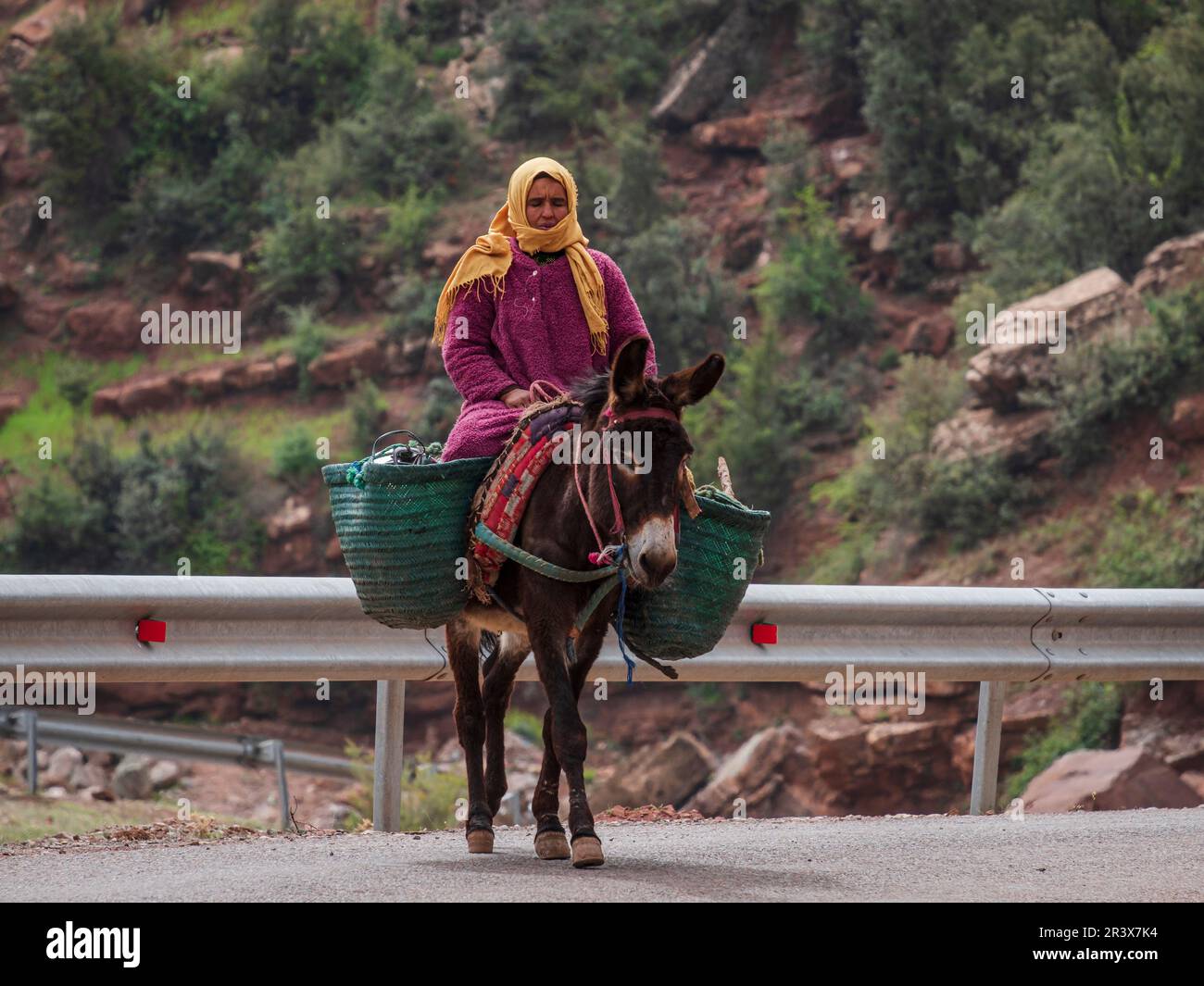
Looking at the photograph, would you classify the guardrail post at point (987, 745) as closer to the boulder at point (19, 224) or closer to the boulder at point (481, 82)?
the boulder at point (481, 82)

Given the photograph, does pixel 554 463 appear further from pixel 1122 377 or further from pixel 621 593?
pixel 1122 377

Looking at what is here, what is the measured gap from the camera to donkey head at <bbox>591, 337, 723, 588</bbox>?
6281 mm

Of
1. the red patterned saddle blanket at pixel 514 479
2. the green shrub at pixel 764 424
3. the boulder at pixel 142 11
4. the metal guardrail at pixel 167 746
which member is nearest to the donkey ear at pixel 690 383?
the red patterned saddle blanket at pixel 514 479

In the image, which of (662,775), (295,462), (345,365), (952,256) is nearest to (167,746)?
(662,775)

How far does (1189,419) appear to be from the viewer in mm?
27844

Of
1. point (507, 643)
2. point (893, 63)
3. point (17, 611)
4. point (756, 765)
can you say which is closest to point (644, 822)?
point (507, 643)

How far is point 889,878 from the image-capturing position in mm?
6406

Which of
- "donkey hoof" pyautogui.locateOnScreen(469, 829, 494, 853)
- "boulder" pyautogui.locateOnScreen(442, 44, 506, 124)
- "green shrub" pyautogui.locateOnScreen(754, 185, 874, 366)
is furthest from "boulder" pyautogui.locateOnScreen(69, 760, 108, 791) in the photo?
"boulder" pyautogui.locateOnScreen(442, 44, 506, 124)

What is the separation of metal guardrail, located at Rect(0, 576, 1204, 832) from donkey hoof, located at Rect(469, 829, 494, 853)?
923mm

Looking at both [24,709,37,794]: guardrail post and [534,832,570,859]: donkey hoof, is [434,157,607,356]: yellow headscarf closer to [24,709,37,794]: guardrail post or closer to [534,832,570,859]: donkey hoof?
[534,832,570,859]: donkey hoof

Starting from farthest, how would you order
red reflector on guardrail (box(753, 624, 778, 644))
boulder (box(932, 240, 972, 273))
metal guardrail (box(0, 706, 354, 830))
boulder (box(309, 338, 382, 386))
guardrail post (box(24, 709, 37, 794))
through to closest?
boulder (box(309, 338, 382, 386)) < boulder (box(932, 240, 972, 273)) < guardrail post (box(24, 709, 37, 794)) < metal guardrail (box(0, 706, 354, 830)) < red reflector on guardrail (box(753, 624, 778, 644))

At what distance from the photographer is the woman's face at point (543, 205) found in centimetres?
752

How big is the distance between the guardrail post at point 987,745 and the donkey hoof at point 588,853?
300 cm
